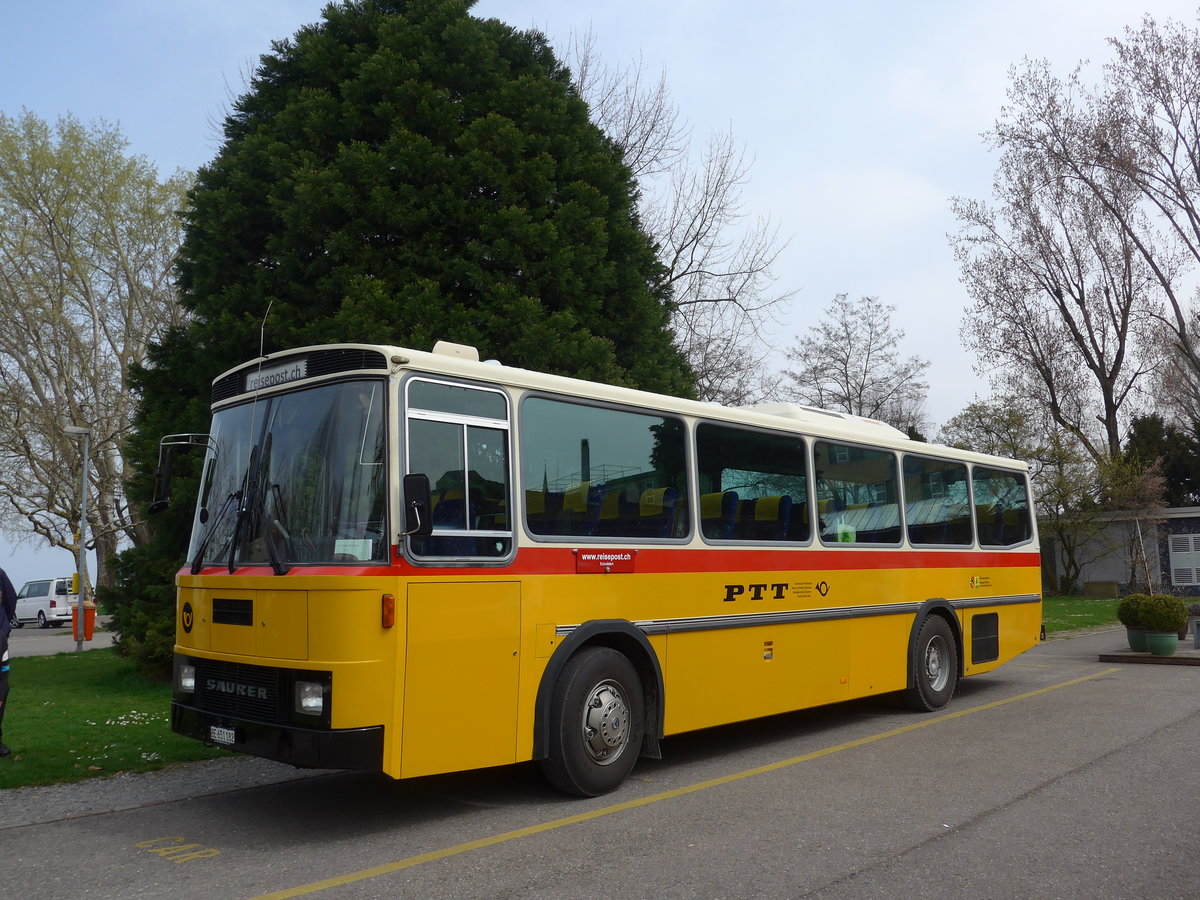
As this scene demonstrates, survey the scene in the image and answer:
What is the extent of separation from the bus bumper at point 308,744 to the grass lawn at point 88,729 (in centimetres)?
263

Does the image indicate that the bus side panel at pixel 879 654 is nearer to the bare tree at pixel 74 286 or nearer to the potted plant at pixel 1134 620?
the potted plant at pixel 1134 620

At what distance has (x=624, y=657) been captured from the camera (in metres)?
7.31

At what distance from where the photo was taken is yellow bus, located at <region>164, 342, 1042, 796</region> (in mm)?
5922

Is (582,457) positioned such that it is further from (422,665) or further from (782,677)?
(782,677)

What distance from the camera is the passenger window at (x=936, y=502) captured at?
1097cm

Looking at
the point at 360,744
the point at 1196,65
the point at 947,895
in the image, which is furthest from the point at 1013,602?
the point at 1196,65

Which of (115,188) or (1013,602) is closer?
(1013,602)

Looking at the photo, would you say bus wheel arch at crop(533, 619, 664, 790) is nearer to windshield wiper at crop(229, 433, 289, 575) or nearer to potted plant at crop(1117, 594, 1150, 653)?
windshield wiper at crop(229, 433, 289, 575)

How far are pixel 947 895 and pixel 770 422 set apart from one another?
5.00 m

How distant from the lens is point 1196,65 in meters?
30.3

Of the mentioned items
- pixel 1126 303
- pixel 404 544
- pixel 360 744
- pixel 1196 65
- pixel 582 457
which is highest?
pixel 1196 65

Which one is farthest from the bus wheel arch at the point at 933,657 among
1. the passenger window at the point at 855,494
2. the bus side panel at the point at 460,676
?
the bus side panel at the point at 460,676

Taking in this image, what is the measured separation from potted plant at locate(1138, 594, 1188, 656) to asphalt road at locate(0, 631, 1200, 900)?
7.11 m

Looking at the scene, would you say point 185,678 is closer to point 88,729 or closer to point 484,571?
point 484,571
